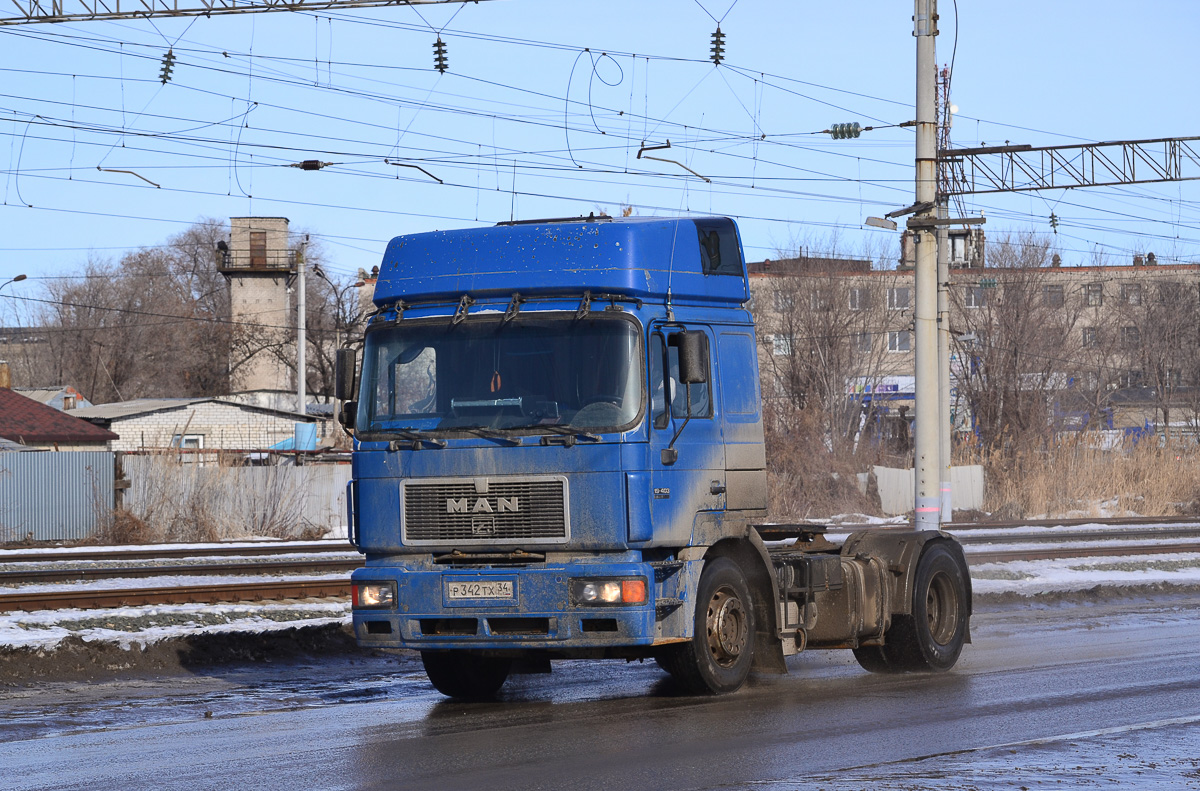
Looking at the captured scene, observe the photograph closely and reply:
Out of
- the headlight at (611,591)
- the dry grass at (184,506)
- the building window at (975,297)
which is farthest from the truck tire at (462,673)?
the building window at (975,297)

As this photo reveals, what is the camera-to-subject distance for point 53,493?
3416 cm

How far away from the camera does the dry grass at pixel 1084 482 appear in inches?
1577

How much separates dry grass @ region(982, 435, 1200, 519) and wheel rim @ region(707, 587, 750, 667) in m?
31.1

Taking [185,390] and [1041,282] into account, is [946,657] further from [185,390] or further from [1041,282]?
[185,390]

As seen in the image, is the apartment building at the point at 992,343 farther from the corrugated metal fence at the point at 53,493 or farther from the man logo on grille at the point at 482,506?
the man logo on grille at the point at 482,506

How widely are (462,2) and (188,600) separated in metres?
9.02

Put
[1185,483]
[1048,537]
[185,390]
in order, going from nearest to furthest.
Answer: [1048,537] → [1185,483] → [185,390]

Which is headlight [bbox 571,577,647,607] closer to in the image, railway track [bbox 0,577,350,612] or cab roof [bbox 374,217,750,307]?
cab roof [bbox 374,217,750,307]

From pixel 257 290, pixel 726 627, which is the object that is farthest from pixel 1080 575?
pixel 257 290

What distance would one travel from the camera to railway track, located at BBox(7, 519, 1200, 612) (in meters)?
17.4

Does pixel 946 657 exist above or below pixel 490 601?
below

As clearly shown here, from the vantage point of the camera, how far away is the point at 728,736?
8883 millimetres

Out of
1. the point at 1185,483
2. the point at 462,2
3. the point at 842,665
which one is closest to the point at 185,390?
the point at 1185,483

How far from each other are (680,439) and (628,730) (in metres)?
2.08
